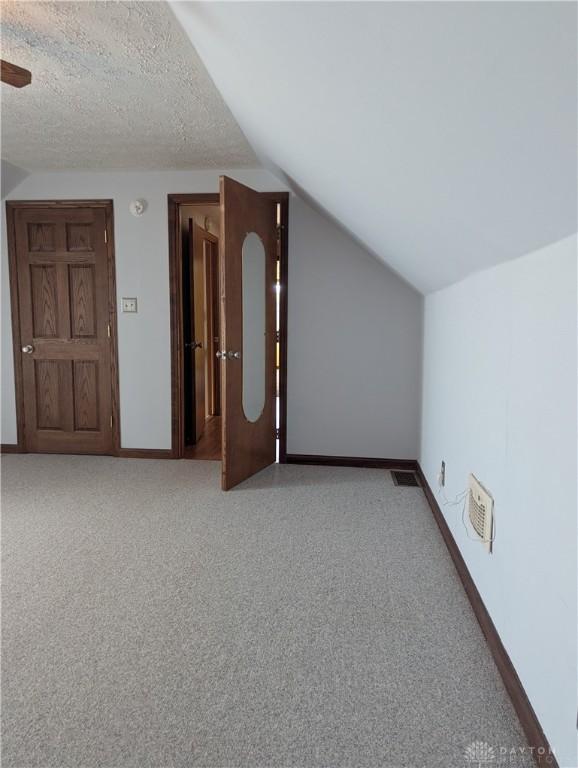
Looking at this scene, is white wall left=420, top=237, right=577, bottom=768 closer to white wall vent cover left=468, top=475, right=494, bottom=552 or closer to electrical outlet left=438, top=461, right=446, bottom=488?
white wall vent cover left=468, top=475, right=494, bottom=552

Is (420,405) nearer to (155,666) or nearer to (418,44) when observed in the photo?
(155,666)

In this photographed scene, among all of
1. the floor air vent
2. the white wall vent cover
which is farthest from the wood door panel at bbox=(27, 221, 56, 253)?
the white wall vent cover

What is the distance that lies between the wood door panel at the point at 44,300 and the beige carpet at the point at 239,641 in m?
1.64

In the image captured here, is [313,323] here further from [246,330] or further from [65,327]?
[65,327]

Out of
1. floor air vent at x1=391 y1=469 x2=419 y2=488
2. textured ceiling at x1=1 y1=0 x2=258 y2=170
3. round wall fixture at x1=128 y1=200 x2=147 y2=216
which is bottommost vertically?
floor air vent at x1=391 y1=469 x2=419 y2=488

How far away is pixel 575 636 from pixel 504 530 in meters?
0.58

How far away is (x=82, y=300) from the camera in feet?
14.0

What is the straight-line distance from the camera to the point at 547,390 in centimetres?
134

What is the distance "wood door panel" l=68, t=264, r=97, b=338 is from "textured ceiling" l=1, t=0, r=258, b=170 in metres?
0.77

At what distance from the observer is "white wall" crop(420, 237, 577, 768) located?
1.20m

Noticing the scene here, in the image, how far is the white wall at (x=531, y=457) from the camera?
120cm

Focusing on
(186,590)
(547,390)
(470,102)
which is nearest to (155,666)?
(186,590)

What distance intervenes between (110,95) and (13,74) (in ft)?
2.14

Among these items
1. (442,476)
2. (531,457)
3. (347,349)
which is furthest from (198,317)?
(531,457)
